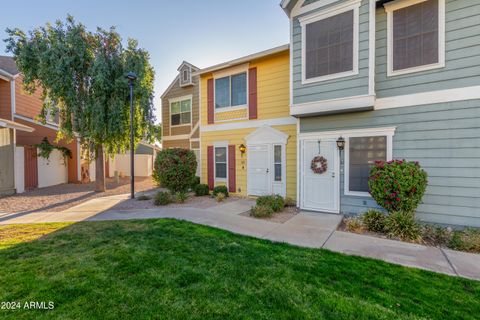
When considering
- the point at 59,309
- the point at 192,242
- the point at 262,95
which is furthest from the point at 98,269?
the point at 262,95

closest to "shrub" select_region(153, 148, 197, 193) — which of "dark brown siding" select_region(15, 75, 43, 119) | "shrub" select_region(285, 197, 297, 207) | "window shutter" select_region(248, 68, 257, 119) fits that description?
"window shutter" select_region(248, 68, 257, 119)

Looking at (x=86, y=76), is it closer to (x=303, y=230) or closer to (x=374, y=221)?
(x=303, y=230)

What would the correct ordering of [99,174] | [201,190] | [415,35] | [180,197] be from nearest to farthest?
[415,35], [180,197], [201,190], [99,174]

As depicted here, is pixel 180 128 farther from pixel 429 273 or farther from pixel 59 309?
pixel 429 273

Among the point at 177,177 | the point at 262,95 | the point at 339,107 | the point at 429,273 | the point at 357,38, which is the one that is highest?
the point at 357,38

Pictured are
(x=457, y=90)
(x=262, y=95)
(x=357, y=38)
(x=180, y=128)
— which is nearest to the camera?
(x=457, y=90)

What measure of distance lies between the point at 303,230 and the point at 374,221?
163cm

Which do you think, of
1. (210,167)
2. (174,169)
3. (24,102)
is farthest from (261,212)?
(24,102)

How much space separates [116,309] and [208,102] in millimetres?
8407

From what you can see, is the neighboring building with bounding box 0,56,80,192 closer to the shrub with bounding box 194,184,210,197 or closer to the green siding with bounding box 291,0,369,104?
the shrub with bounding box 194,184,210,197

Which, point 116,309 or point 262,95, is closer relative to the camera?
point 116,309

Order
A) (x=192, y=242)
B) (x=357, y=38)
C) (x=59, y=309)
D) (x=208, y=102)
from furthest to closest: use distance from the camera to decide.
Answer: (x=208, y=102) < (x=357, y=38) < (x=192, y=242) < (x=59, y=309)

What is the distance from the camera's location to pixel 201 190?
929cm

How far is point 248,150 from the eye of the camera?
8.62 m
